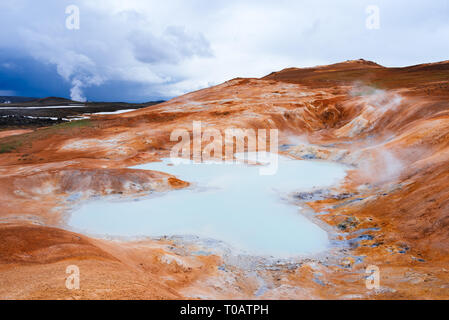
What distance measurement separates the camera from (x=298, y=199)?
44.7ft

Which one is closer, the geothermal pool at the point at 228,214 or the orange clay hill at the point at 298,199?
the orange clay hill at the point at 298,199

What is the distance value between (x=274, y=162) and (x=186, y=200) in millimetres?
9445

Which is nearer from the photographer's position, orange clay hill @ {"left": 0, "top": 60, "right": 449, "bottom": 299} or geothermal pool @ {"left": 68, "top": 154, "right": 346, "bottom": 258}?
orange clay hill @ {"left": 0, "top": 60, "right": 449, "bottom": 299}

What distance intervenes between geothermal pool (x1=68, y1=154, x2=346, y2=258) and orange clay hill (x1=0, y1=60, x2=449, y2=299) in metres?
0.90

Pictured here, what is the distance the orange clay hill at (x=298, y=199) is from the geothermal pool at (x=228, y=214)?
898mm

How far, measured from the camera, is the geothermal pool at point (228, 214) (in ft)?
32.3

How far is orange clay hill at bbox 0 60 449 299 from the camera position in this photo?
542 cm

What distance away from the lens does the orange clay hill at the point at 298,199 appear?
17.8 feet

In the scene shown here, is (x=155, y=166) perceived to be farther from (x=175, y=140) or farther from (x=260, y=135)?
(x=260, y=135)

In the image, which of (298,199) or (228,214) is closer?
(228,214)

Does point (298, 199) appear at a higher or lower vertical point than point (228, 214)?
higher

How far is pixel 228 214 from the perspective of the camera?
473 inches

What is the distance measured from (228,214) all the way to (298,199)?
386 centimetres
